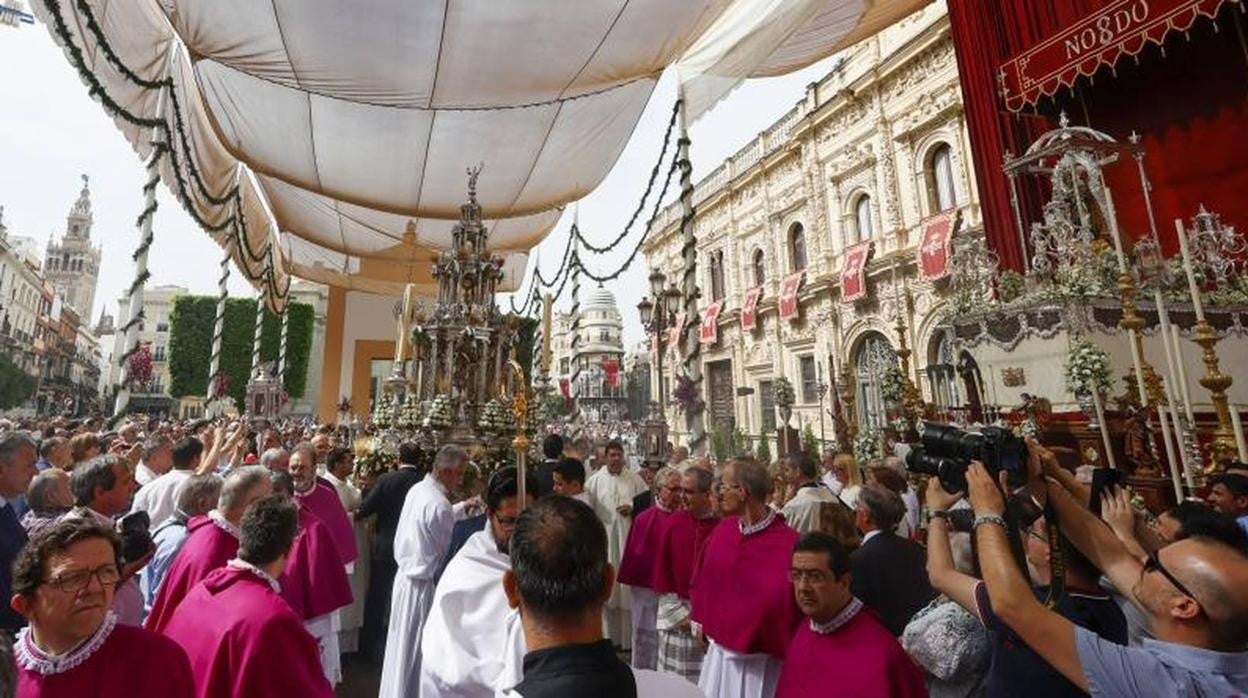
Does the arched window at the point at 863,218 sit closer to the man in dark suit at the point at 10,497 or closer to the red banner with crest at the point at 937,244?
the red banner with crest at the point at 937,244

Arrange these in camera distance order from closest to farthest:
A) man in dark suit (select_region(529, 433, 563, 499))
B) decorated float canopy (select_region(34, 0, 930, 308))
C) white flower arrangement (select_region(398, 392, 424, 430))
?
man in dark suit (select_region(529, 433, 563, 499)) → decorated float canopy (select_region(34, 0, 930, 308)) → white flower arrangement (select_region(398, 392, 424, 430))

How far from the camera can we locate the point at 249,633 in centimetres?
178

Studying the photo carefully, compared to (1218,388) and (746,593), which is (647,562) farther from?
(1218,388)

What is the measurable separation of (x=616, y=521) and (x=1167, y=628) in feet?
16.8

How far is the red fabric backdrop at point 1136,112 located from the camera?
8.86 meters

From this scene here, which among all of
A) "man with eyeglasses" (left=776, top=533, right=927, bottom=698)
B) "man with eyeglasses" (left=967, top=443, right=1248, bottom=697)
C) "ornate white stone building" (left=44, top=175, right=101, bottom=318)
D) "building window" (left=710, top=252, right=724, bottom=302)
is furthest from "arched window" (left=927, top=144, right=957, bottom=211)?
"ornate white stone building" (left=44, top=175, right=101, bottom=318)

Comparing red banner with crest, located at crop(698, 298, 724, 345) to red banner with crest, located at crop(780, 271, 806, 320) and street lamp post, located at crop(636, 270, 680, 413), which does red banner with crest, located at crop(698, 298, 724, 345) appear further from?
street lamp post, located at crop(636, 270, 680, 413)

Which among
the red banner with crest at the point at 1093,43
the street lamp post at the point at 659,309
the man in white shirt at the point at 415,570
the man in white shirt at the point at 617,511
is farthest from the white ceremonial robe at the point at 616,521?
the red banner with crest at the point at 1093,43

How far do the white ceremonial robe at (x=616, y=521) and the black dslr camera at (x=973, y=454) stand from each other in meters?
4.42

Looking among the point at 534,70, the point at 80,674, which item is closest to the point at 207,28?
the point at 534,70

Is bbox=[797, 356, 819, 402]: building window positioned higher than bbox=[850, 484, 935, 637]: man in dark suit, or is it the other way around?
→ bbox=[797, 356, 819, 402]: building window

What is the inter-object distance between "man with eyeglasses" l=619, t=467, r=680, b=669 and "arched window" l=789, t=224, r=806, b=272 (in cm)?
1969

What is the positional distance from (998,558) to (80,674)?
2.49m

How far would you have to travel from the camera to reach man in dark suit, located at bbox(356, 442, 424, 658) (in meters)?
5.43
